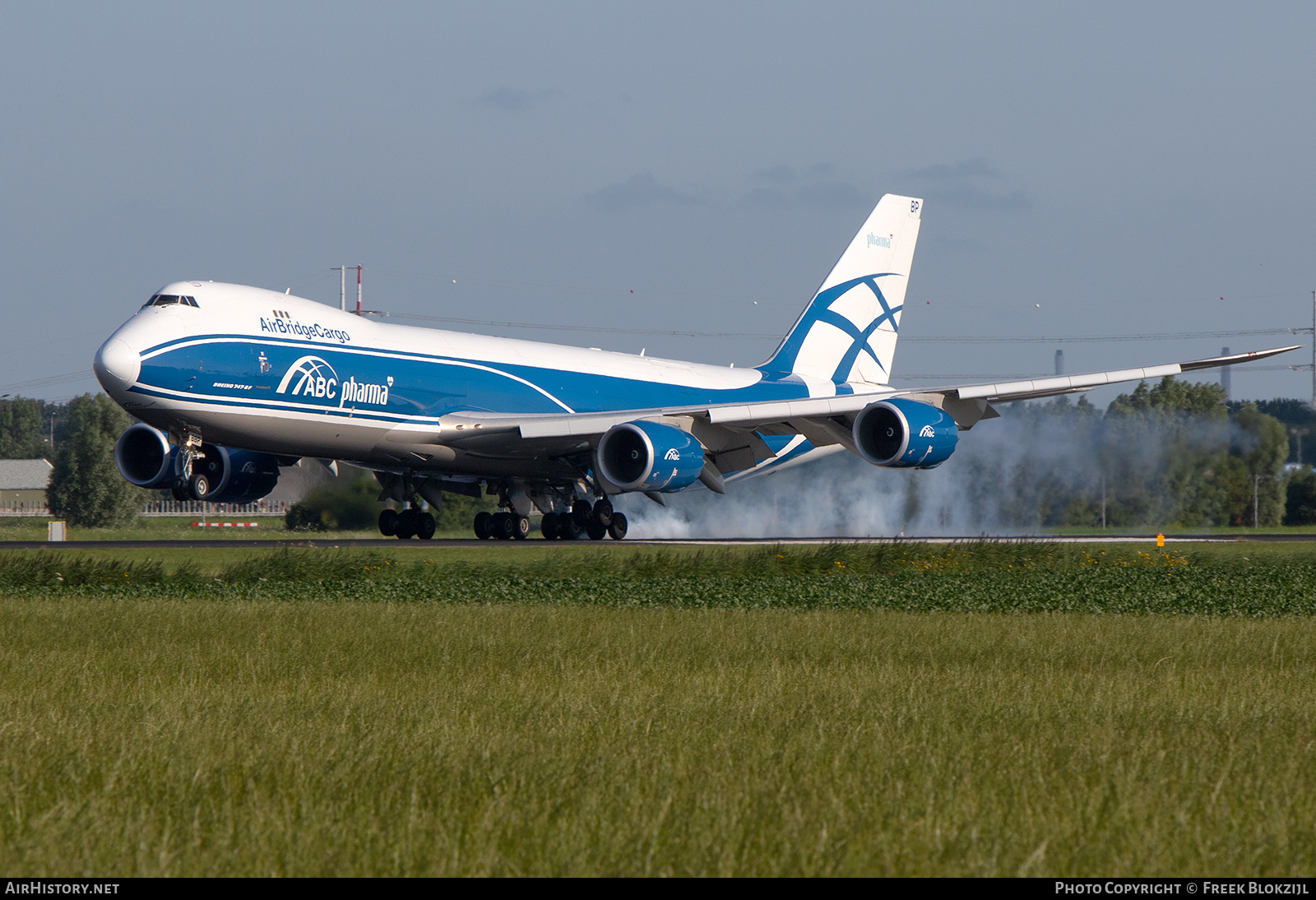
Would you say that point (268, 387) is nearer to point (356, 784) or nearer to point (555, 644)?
point (555, 644)

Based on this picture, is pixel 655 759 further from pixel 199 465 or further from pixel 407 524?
pixel 407 524

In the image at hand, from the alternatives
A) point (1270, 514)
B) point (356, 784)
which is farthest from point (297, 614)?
point (1270, 514)

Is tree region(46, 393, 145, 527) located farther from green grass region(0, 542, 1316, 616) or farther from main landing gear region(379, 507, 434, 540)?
green grass region(0, 542, 1316, 616)

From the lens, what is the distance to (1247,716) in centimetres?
780

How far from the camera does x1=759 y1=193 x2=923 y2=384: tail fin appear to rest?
135 ft

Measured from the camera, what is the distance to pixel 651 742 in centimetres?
694

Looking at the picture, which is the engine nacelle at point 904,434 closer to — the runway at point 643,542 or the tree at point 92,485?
the runway at point 643,542

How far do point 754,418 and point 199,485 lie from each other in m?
13.0

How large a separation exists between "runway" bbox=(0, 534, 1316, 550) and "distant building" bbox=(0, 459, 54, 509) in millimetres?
90044

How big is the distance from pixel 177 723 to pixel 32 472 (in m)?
127

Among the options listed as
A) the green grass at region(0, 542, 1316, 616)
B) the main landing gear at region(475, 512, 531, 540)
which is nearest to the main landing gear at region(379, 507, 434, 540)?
the main landing gear at region(475, 512, 531, 540)

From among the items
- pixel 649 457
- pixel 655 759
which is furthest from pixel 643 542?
pixel 655 759

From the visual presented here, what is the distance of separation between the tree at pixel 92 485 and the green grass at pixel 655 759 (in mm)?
62175

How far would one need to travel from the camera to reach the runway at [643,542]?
29891 mm
